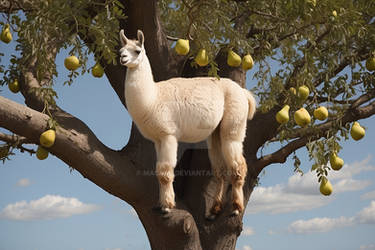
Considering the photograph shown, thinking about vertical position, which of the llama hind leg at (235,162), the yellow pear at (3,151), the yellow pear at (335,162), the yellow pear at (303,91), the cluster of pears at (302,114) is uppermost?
the yellow pear at (303,91)

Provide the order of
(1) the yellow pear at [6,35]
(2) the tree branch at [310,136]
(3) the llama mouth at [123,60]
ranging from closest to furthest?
(3) the llama mouth at [123,60] < (1) the yellow pear at [6,35] < (2) the tree branch at [310,136]

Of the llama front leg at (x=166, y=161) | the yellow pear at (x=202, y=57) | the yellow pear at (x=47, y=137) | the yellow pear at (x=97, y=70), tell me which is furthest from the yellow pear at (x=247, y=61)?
the yellow pear at (x=47, y=137)

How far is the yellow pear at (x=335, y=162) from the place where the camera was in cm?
450

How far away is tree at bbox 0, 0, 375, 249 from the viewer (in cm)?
411

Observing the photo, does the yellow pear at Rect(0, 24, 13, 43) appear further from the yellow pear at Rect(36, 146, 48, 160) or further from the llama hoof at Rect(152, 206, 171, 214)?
the llama hoof at Rect(152, 206, 171, 214)

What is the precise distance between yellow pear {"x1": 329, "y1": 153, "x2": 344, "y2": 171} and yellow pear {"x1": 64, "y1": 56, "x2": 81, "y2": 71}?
2.65m

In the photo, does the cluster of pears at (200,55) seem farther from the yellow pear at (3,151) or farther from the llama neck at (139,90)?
the yellow pear at (3,151)

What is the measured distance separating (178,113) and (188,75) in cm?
165

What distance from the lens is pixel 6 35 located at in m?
4.93

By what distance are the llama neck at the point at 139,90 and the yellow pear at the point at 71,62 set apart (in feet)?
1.77

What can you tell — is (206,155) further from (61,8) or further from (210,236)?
(61,8)

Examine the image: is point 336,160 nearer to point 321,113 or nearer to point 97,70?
point 321,113

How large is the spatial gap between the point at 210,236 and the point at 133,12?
254 cm

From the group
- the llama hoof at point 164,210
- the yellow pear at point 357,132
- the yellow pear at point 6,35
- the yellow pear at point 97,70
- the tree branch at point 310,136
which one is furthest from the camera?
the tree branch at point 310,136
